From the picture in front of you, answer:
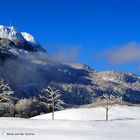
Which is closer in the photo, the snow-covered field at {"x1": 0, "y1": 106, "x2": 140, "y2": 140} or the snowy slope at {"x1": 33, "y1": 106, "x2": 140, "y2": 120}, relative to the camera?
the snow-covered field at {"x1": 0, "y1": 106, "x2": 140, "y2": 140}

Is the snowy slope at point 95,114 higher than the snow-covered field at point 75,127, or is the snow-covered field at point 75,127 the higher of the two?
the snowy slope at point 95,114

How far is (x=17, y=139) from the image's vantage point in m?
59.6

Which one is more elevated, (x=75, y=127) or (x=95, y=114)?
(x=95, y=114)

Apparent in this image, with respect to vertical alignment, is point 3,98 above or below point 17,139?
above

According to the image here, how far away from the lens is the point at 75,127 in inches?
3351

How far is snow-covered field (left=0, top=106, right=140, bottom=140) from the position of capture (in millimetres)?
65375

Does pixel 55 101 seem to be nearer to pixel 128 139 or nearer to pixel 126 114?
pixel 126 114

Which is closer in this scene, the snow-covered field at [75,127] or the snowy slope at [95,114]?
the snow-covered field at [75,127]

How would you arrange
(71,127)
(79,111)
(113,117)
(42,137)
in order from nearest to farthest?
1. (42,137)
2. (71,127)
3. (113,117)
4. (79,111)

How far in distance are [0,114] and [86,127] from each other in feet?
315

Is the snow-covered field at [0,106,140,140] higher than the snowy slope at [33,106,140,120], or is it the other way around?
the snowy slope at [33,106,140,120]

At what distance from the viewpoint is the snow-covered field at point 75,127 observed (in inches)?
2574

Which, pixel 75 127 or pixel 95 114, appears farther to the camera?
pixel 95 114

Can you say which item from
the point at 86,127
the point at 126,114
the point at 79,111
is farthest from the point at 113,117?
the point at 86,127
